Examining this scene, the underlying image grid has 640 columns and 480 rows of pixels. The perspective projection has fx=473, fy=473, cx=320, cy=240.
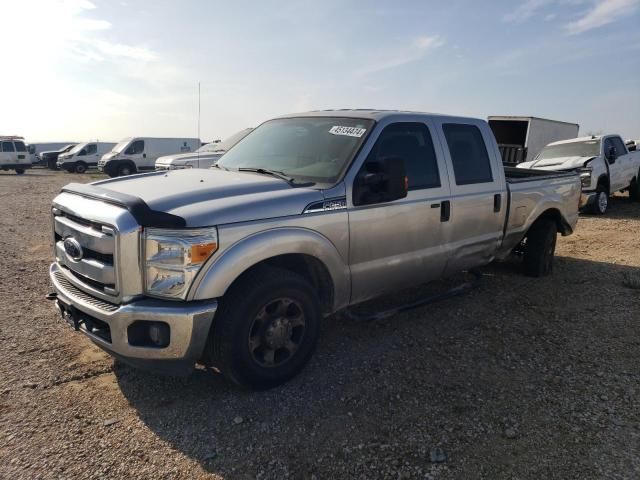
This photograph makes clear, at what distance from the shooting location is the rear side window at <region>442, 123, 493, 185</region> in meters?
4.45

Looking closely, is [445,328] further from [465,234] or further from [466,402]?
[466,402]

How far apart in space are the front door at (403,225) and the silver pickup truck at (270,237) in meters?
0.01

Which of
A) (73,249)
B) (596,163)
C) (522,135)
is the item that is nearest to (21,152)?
(522,135)

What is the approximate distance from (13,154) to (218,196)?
31.0 metres

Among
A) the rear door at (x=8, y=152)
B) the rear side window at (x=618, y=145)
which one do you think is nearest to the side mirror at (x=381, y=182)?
the rear side window at (x=618, y=145)

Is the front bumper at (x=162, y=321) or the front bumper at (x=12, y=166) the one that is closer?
the front bumper at (x=162, y=321)

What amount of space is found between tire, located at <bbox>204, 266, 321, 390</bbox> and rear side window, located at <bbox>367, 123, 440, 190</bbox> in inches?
50.9

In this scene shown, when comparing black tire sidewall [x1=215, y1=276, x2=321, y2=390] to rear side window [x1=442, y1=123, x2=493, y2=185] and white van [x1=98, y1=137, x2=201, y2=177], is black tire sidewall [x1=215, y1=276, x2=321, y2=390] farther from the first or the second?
white van [x1=98, y1=137, x2=201, y2=177]

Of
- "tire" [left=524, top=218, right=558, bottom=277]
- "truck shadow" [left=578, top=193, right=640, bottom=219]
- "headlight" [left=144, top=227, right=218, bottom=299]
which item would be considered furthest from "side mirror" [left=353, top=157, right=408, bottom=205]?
"truck shadow" [left=578, top=193, right=640, bottom=219]

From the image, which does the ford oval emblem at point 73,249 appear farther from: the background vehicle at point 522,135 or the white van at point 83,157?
the white van at point 83,157

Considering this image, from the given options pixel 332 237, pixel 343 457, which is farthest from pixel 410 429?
pixel 332 237

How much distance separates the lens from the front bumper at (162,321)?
2.72 metres

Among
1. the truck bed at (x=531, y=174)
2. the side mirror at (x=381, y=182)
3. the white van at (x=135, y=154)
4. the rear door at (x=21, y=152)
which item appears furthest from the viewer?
the rear door at (x=21, y=152)

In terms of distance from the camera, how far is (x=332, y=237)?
3396 mm
